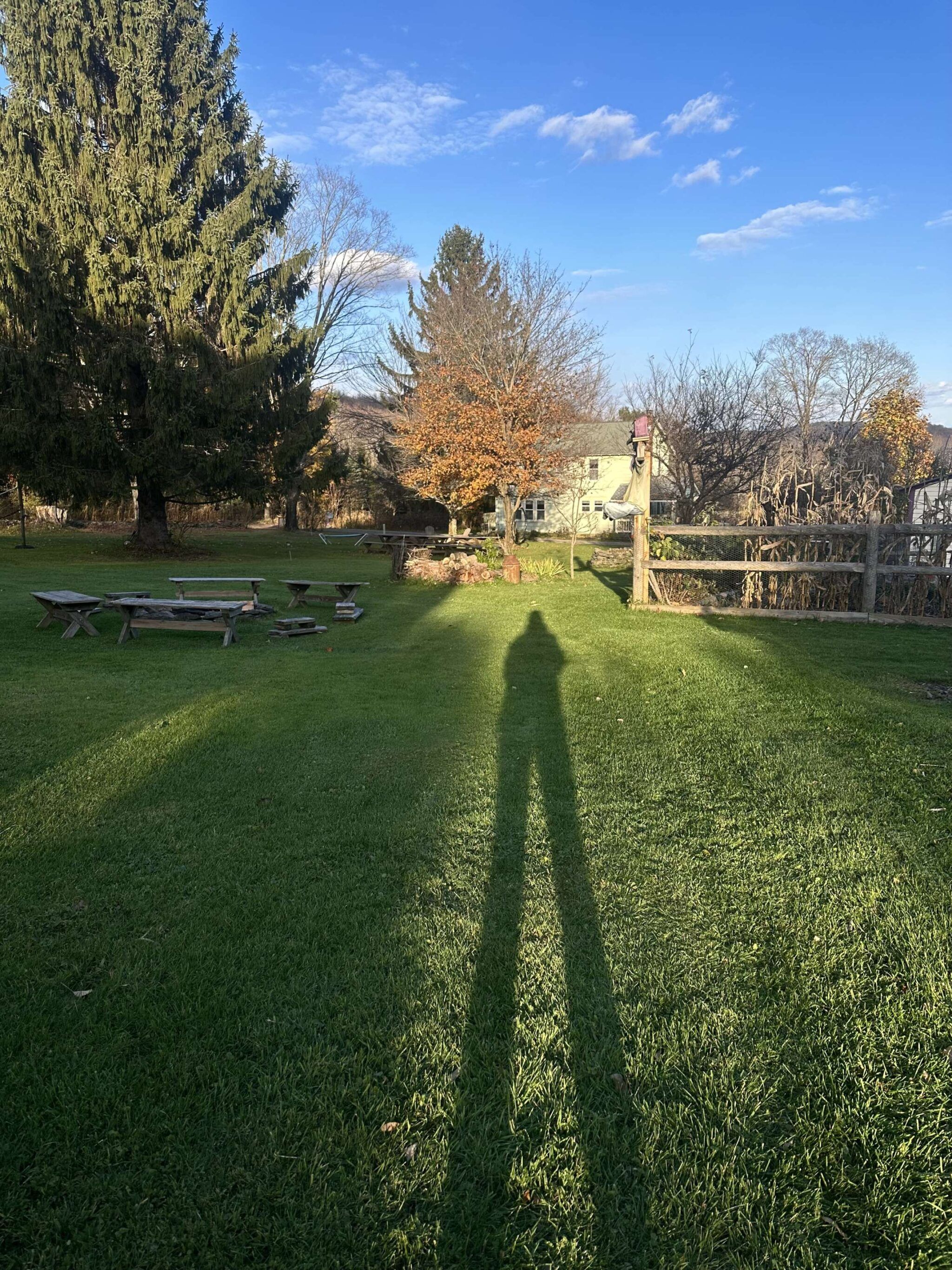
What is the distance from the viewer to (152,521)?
22.6 m

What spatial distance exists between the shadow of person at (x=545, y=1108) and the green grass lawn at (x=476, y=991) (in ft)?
0.03

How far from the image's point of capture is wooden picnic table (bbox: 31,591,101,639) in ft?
30.9

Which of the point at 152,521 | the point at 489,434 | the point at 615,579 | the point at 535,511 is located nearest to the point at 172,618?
the point at 489,434

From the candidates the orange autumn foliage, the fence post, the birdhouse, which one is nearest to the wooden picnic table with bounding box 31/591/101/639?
the birdhouse

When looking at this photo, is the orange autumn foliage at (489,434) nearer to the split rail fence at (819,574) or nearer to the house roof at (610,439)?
the split rail fence at (819,574)

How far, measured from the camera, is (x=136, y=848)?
3.84m

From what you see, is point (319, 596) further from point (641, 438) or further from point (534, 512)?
point (534, 512)

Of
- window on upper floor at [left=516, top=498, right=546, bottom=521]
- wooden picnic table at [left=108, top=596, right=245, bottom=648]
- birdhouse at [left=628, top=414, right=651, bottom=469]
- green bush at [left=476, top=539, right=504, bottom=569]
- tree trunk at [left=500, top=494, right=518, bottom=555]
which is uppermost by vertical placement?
window on upper floor at [left=516, top=498, right=546, bottom=521]

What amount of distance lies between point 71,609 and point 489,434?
437 inches

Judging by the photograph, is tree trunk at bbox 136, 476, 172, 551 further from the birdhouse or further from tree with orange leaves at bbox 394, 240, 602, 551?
the birdhouse

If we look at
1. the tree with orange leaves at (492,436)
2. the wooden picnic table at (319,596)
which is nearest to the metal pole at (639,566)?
the wooden picnic table at (319,596)

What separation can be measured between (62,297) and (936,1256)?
23647 millimetres

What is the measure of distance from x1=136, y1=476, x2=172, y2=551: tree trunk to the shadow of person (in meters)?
21.4

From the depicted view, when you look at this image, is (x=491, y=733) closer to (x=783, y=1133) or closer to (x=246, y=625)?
(x=783, y=1133)
